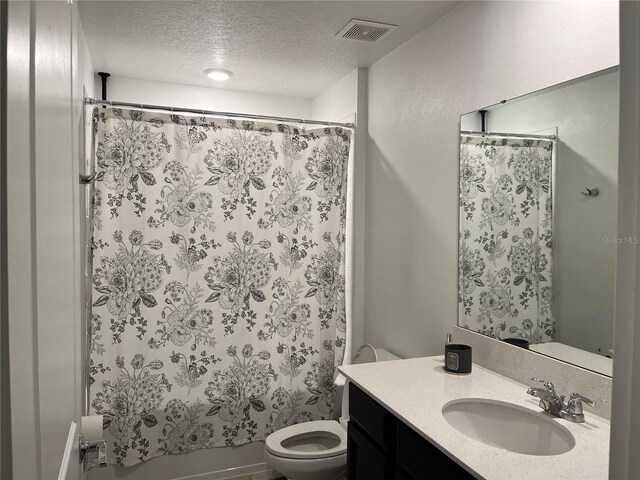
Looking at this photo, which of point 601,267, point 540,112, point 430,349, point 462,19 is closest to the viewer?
point 601,267

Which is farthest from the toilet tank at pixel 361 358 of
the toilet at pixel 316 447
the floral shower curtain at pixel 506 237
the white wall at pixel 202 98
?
the white wall at pixel 202 98

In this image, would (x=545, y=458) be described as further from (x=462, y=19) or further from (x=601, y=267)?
(x=462, y=19)

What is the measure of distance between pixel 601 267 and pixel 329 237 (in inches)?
63.6

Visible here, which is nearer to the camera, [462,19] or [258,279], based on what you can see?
[462,19]

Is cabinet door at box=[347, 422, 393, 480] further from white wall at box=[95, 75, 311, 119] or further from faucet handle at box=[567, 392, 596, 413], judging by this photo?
white wall at box=[95, 75, 311, 119]

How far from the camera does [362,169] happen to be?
9.78 ft

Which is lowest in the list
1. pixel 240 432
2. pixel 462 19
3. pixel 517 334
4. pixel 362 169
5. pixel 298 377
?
pixel 240 432

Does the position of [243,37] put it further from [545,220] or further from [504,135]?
[545,220]

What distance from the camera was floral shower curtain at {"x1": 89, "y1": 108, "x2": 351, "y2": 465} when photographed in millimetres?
2377

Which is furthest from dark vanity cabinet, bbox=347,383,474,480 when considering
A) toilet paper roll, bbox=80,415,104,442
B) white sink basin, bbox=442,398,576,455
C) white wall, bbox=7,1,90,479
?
toilet paper roll, bbox=80,415,104,442

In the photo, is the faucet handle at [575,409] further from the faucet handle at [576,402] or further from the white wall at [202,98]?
the white wall at [202,98]

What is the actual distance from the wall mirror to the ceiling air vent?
0.67 meters

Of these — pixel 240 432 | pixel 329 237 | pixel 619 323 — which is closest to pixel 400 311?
pixel 329 237

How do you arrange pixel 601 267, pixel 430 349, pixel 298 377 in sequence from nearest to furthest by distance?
pixel 601 267
pixel 430 349
pixel 298 377
